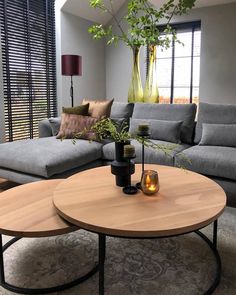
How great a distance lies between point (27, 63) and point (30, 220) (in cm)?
314

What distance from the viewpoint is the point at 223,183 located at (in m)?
2.39

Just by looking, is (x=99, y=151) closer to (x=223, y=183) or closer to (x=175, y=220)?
(x=223, y=183)

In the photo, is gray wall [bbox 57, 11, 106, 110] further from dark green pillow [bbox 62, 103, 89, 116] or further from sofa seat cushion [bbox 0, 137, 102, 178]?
sofa seat cushion [bbox 0, 137, 102, 178]

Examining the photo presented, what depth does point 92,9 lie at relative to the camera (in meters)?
4.62

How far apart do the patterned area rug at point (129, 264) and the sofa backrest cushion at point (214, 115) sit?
4.26 ft

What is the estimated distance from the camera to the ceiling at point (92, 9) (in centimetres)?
423

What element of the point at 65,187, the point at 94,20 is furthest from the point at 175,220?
the point at 94,20

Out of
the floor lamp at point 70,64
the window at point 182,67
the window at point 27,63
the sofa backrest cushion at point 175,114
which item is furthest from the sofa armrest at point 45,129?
the window at point 182,67

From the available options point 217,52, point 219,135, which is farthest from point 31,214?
point 217,52

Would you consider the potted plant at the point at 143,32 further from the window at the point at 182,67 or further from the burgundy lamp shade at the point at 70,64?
the window at the point at 182,67

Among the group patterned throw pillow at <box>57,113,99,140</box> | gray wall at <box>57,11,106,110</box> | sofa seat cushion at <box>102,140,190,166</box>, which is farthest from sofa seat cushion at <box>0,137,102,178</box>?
gray wall at <box>57,11,106,110</box>

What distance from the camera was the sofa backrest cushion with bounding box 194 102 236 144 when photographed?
2.91 m

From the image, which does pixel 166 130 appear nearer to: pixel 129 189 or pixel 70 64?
pixel 129 189

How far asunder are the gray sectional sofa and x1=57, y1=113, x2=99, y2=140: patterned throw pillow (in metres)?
Answer: 0.10
